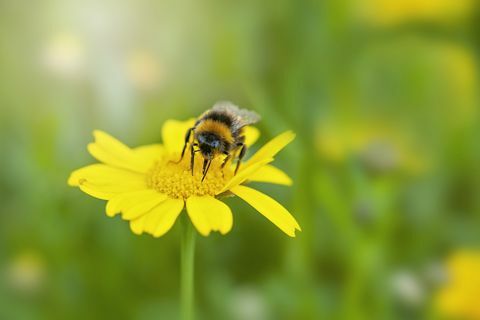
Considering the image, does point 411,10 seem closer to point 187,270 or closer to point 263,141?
point 263,141

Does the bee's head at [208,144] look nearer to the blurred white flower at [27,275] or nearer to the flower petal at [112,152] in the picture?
the flower petal at [112,152]

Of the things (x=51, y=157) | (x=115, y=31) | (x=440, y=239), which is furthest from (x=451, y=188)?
(x=115, y=31)

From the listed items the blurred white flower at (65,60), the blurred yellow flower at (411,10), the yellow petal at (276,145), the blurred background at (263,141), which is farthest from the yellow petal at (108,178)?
the blurred yellow flower at (411,10)

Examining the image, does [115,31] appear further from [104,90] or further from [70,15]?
[104,90]

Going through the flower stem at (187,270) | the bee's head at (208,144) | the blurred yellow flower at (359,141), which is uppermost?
the blurred yellow flower at (359,141)

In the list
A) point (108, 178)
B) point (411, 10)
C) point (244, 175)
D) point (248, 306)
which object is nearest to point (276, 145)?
point (244, 175)

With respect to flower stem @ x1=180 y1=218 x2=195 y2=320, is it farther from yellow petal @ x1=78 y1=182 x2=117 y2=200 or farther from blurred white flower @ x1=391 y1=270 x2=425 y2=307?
blurred white flower @ x1=391 y1=270 x2=425 y2=307
